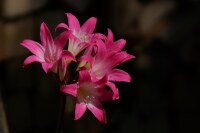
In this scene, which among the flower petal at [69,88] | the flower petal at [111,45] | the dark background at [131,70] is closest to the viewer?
the flower petal at [69,88]

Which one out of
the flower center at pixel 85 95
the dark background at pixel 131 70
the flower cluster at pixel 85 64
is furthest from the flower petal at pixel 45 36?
the dark background at pixel 131 70

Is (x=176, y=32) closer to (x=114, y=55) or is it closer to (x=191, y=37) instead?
(x=191, y=37)

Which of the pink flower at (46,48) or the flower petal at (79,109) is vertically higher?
the pink flower at (46,48)

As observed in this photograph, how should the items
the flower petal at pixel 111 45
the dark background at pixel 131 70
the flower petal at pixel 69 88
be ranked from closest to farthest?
the flower petal at pixel 69 88
the flower petal at pixel 111 45
the dark background at pixel 131 70

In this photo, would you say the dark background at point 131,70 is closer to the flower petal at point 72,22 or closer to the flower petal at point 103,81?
the flower petal at point 72,22

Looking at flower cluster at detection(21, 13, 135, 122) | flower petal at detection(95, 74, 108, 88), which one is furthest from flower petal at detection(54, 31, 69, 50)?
flower petal at detection(95, 74, 108, 88)

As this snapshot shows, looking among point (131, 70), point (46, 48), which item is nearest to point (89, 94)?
point (46, 48)
